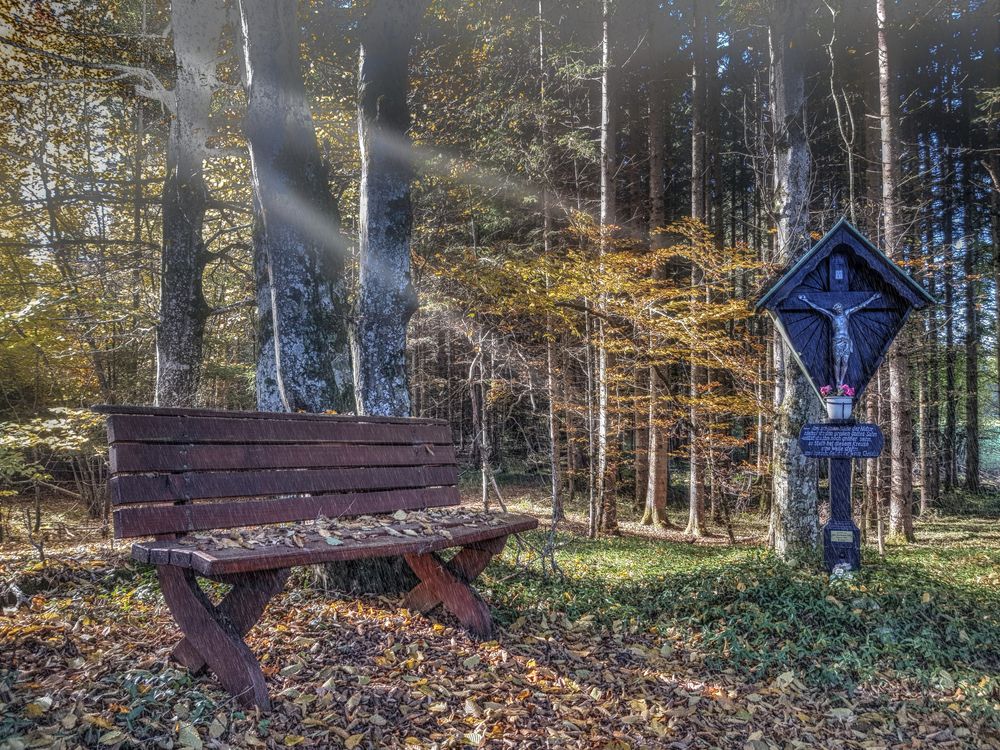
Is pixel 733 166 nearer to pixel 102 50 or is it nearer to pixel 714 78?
pixel 714 78

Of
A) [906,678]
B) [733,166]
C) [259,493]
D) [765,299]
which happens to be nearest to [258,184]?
[259,493]

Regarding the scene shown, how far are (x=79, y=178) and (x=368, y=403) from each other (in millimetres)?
7872

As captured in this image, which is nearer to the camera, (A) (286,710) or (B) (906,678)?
(A) (286,710)

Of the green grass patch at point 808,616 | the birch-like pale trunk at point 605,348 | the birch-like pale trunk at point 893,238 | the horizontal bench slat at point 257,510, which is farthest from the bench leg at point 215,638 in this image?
the birch-like pale trunk at point 893,238

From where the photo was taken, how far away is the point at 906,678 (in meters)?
3.73

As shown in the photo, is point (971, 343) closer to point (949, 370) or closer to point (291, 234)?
point (949, 370)

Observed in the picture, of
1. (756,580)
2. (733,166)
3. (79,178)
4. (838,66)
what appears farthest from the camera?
(733,166)

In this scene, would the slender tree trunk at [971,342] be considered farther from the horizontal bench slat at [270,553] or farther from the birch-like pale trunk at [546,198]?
the horizontal bench slat at [270,553]

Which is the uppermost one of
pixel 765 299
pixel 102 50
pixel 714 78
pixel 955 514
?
pixel 714 78

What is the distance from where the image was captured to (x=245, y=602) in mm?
3055

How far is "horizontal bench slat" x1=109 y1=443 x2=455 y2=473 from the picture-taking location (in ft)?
10.2

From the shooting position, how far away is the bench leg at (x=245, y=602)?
9.97 ft

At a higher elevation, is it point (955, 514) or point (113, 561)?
point (113, 561)

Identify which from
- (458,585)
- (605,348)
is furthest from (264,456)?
(605,348)
